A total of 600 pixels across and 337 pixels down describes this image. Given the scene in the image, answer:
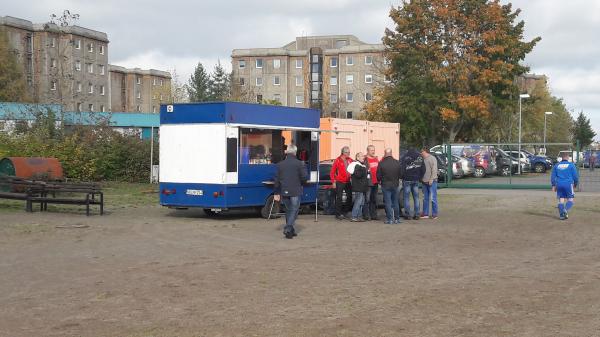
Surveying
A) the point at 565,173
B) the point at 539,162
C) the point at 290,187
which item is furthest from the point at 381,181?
the point at 539,162

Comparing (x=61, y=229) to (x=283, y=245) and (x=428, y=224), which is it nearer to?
(x=283, y=245)

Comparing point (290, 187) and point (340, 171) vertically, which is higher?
point (340, 171)

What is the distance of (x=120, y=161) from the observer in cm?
3000

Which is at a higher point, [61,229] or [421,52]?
[421,52]

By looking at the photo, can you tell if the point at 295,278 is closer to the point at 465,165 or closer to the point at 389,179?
the point at 389,179

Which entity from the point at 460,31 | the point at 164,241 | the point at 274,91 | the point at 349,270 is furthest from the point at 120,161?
the point at 274,91

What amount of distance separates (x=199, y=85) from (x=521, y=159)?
A: 167 ft

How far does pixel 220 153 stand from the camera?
52.5ft

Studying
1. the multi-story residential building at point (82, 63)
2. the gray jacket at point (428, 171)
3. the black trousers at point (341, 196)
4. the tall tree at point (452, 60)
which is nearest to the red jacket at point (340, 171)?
the black trousers at point (341, 196)

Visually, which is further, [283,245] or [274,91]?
[274,91]

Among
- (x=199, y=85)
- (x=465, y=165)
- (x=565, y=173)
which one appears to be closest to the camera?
(x=565, y=173)

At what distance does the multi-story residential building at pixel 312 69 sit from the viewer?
313 feet

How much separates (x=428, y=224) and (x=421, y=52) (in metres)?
30.1

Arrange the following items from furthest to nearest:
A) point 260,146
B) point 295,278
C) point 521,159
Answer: point 521,159
point 260,146
point 295,278
